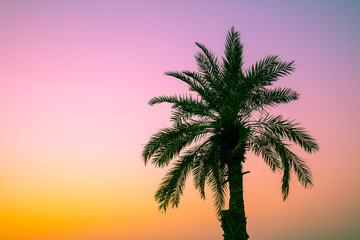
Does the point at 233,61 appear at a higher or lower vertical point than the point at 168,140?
higher

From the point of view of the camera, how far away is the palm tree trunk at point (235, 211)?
13691 mm

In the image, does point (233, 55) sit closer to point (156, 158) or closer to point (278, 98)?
point (278, 98)

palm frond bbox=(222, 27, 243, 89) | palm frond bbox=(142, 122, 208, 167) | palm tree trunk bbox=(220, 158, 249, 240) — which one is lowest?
palm tree trunk bbox=(220, 158, 249, 240)

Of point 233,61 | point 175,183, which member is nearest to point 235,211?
point 175,183

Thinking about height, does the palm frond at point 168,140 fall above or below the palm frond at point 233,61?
below

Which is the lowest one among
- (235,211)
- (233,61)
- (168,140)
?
(235,211)

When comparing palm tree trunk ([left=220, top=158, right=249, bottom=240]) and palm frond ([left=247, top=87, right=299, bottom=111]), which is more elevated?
palm frond ([left=247, top=87, right=299, bottom=111])

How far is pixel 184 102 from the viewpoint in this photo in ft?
48.4

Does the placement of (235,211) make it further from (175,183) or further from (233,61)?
(233,61)

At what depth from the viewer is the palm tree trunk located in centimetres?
1369

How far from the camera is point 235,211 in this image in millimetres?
14062

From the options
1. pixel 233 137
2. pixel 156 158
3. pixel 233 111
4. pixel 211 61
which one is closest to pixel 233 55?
pixel 211 61

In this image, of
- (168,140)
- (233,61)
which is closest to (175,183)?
(168,140)

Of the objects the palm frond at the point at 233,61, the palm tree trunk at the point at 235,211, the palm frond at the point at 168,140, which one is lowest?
the palm tree trunk at the point at 235,211
